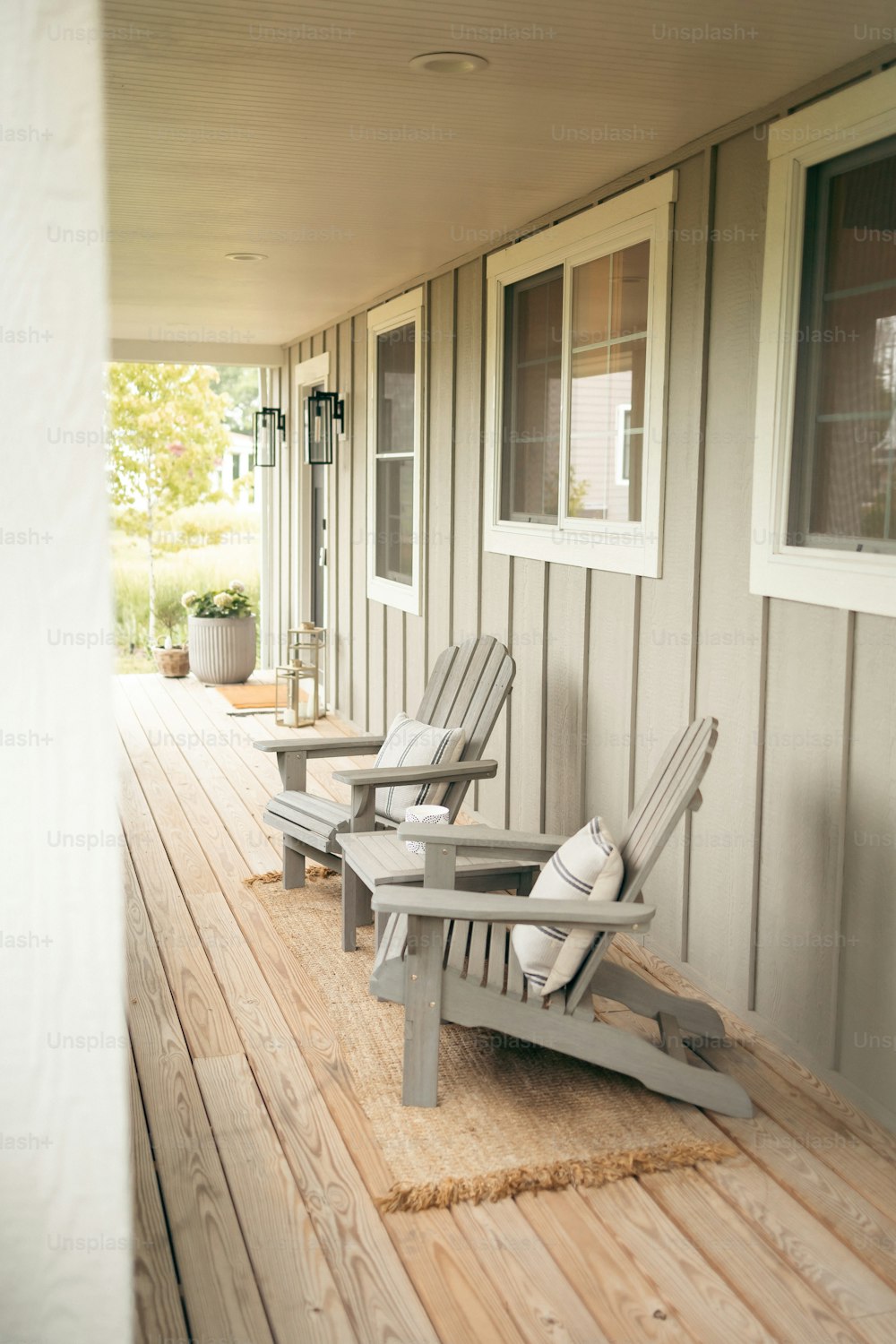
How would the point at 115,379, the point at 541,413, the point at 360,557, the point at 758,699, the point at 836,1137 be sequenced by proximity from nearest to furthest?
the point at 836,1137
the point at 758,699
the point at 541,413
the point at 360,557
the point at 115,379

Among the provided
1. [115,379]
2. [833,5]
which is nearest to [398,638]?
[833,5]

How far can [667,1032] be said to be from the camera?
308cm

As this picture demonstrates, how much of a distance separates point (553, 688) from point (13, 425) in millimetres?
3743

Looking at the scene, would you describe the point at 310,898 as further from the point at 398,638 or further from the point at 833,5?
the point at 833,5

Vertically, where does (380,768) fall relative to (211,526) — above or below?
below

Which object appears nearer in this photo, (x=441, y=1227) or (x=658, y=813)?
(x=441, y=1227)

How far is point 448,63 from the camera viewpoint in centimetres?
300

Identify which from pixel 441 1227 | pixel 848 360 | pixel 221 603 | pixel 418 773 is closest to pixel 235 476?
pixel 221 603

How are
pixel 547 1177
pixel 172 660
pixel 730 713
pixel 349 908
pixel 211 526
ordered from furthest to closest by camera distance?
1. pixel 211 526
2. pixel 172 660
3. pixel 349 908
4. pixel 730 713
5. pixel 547 1177

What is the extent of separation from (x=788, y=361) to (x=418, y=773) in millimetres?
1783

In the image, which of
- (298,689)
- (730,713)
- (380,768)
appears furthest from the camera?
(298,689)

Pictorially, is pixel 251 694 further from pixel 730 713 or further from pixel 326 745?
pixel 730 713

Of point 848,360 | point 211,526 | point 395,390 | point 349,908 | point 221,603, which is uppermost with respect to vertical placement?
point 395,390

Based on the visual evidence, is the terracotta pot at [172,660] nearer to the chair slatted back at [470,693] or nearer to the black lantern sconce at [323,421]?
Result: the black lantern sconce at [323,421]
